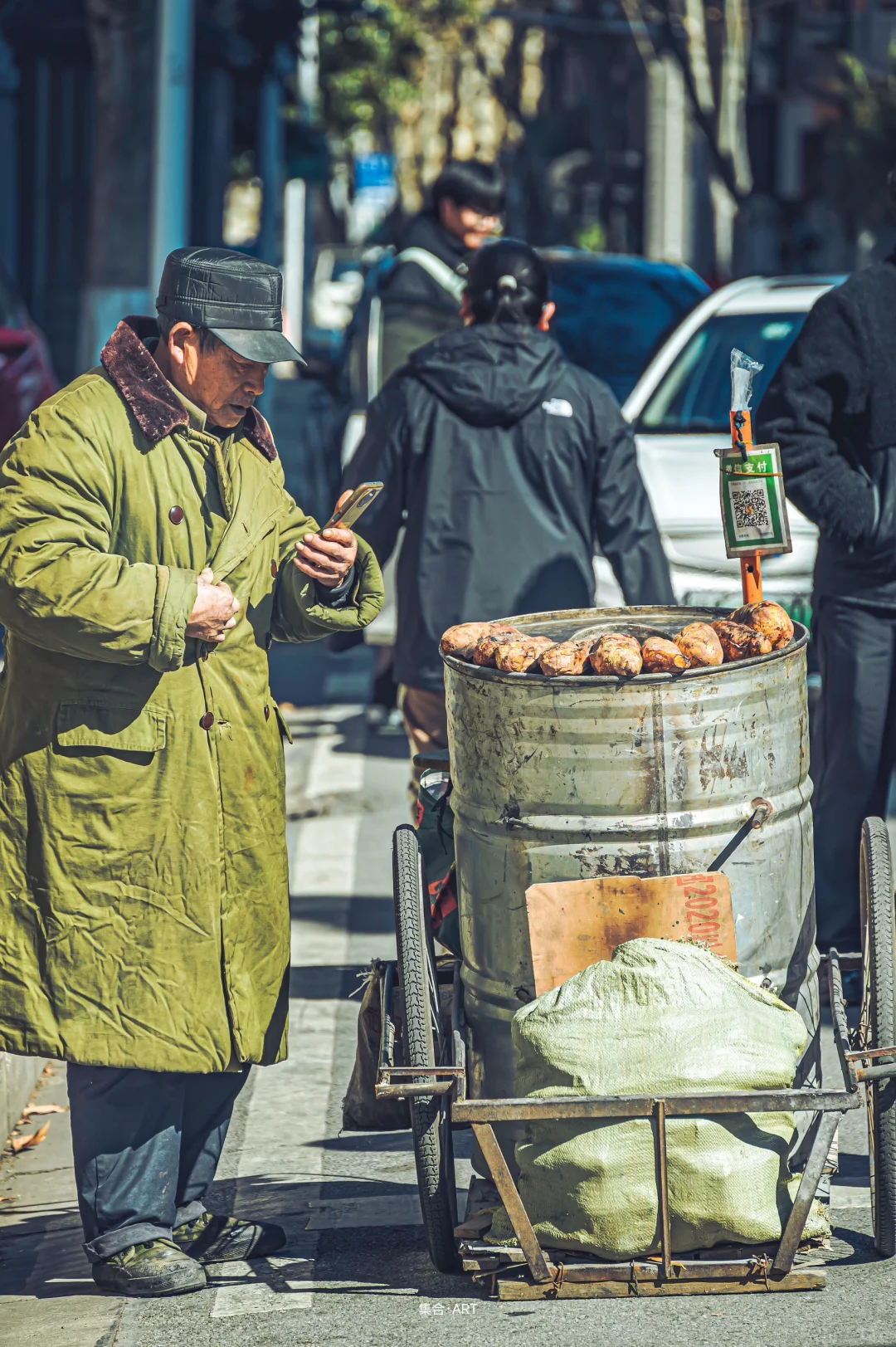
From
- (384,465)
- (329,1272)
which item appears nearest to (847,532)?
(384,465)

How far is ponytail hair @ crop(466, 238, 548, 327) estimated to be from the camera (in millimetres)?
5121

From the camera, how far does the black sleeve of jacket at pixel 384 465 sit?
17.2 ft

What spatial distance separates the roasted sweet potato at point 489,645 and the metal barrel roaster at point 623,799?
6 cm

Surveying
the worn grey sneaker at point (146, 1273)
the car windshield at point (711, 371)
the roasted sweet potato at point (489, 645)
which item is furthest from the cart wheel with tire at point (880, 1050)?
the car windshield at point (711, 371)

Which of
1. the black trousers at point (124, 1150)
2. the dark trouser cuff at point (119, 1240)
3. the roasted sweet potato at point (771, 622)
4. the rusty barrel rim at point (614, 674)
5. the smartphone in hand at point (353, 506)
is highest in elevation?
the smartphone in hand at point (353, 506)

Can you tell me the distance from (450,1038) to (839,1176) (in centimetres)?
97

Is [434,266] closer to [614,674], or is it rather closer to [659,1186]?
[614,674]

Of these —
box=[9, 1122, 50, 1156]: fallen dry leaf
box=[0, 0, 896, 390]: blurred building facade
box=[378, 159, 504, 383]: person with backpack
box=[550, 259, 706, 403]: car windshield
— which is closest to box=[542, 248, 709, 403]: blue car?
box=[550, 259, 706, 403]: car windshield

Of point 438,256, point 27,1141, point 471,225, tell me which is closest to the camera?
point 27,1141

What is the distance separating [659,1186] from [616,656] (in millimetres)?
928

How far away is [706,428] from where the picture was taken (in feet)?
28.1

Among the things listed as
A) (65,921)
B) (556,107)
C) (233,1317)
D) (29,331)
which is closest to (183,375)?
(65,921)

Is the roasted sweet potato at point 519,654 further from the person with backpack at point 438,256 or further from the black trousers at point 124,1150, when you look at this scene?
the person with backpack at point 438,256

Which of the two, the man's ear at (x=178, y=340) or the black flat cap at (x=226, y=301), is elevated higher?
the black flat cap at (x=226, y=301)
